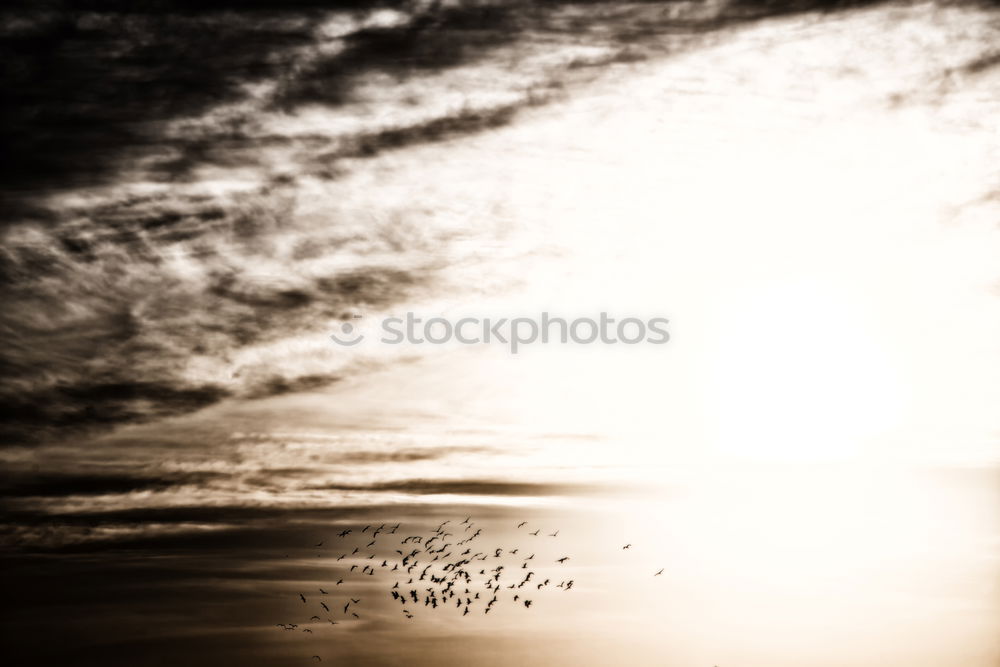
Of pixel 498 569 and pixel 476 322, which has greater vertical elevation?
pixel 476 322

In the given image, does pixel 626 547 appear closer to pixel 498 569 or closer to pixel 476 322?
pixel 498 569

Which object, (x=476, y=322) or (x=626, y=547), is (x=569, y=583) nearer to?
(x=626, y=547)

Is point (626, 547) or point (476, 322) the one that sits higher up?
point (476, 322)

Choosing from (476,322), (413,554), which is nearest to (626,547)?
(413,554)

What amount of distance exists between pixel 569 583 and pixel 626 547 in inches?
293

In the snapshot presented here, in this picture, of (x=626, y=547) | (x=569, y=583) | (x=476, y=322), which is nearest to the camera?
(x=476, y=322)

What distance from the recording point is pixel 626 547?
2788 inches

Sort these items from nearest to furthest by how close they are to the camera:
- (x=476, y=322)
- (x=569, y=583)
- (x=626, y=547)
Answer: (x=476, y=322) < (x=569, y=583) < (x=626, y=547)

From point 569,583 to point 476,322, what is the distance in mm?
21872

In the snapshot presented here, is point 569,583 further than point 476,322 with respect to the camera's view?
Yes

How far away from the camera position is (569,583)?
65375mm

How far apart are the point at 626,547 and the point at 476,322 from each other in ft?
83.3

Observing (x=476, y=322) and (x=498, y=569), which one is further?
(x=498, y=569)

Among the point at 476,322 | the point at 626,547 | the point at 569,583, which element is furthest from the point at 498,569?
the point at 476,322
